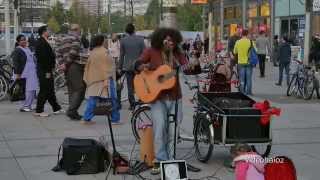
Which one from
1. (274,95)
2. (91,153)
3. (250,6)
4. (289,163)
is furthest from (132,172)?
(250,6)

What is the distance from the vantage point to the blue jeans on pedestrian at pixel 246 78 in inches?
680

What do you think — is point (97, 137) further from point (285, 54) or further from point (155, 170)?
point (285, 54)

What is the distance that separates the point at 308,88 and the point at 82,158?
9.60 metres

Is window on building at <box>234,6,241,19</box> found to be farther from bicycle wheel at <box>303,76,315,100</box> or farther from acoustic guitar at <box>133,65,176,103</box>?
acoustic guitar at <box>133,65,176,103</box>

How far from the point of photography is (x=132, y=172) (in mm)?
7582

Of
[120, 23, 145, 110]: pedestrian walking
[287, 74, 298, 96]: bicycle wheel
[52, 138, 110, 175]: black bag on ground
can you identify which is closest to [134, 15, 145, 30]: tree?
[287, 74, 298, 96]: bicycle wheel

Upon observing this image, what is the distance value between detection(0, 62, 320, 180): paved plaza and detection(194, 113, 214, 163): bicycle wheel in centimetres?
11

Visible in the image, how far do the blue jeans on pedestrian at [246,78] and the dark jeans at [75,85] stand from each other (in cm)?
608

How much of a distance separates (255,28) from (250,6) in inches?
135

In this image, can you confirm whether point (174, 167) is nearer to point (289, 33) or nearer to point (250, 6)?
point (289, 33)

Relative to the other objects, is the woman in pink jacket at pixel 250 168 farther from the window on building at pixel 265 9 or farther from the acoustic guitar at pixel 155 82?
the window on building at pixel 265 9

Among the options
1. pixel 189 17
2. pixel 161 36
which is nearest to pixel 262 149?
pixel 161 36

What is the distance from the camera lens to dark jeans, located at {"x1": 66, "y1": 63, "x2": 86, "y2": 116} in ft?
40.0

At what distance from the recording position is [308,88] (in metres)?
16.0
